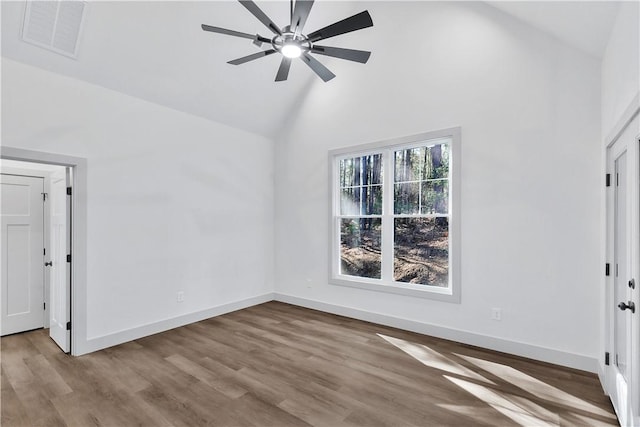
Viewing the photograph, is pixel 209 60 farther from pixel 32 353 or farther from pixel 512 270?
pixel 512 270

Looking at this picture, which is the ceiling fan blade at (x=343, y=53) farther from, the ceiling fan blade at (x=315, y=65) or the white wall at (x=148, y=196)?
the white wall at (x=148, y=196)

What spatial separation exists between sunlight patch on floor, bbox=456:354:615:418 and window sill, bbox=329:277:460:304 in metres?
0.76

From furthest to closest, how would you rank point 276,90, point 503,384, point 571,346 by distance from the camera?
point 276,90, point 571,346, point 503,384

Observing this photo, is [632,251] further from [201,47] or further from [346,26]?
[201,47]

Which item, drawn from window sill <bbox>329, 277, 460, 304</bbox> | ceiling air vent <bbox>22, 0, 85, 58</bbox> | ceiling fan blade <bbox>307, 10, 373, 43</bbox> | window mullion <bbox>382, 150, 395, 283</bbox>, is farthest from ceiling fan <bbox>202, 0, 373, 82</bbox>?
window sill <bbox>329, 277, 460, 304</bbox>

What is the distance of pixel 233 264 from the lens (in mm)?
5078

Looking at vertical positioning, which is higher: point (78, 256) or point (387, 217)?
point (387, 217)

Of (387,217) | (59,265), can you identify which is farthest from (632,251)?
(59,265)

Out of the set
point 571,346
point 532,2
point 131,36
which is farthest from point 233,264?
point 532,2

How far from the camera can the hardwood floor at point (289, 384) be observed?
2311mm

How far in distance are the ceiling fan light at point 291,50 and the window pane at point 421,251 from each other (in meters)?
2.60

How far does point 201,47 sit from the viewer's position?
3.83 meters

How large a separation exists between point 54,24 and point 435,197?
177 inches

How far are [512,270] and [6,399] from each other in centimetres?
483
